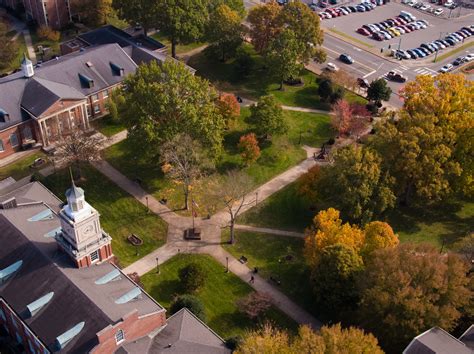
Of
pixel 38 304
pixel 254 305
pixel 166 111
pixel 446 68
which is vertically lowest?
pixel 254 305

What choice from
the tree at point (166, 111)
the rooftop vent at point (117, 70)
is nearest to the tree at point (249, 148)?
the tree at point (166, 111)

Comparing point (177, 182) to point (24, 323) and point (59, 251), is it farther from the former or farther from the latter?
point (24, 323)

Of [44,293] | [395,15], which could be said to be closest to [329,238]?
[44,293]

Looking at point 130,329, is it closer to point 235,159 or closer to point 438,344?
point 438,344

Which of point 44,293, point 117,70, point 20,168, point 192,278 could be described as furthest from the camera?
point 117,70

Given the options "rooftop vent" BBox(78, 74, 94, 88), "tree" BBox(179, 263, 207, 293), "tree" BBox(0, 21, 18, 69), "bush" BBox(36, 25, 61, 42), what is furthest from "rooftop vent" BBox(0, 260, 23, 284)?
"bush" BBox(36, 25, 61, 42)

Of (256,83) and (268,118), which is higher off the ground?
(268,118)
